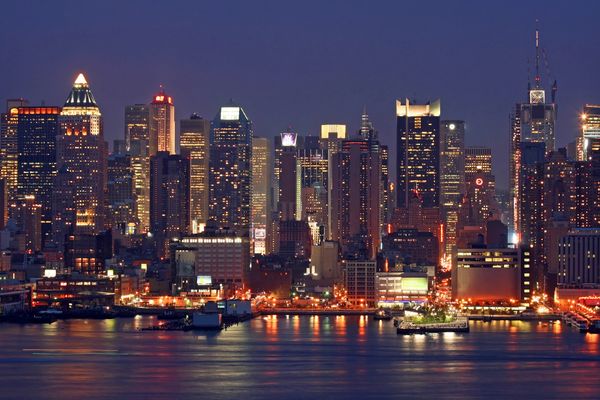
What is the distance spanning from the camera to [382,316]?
118938 millimetres

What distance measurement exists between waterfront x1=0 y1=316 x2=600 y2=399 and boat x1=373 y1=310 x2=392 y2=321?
15815mm

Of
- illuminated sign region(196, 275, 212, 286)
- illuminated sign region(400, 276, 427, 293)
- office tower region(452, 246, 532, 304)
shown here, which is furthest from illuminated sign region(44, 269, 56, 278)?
office tower region(452, 246, 532, 304)

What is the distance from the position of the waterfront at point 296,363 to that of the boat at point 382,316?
623 inches

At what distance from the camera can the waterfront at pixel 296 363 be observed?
2480 inches

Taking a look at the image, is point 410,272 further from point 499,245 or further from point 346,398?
point 346,398

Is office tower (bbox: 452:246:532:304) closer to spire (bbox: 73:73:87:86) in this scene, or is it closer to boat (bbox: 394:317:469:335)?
boat (bbox: 394:317:469:335)

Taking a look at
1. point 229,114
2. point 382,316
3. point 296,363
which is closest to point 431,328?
point 382,316

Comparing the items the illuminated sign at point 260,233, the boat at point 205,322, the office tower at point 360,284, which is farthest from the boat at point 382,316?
the illuminated sign at point 260,233

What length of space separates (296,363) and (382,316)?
149ft

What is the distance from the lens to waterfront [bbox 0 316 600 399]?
63.0 metres

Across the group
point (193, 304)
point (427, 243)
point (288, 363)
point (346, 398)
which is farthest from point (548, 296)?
point (346, 398)

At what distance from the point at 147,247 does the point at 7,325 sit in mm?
61027

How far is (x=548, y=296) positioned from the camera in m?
136

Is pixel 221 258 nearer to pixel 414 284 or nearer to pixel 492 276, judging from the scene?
pixel 414 284
